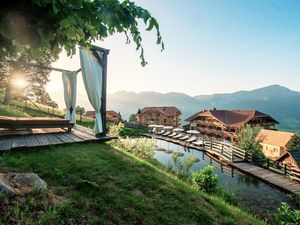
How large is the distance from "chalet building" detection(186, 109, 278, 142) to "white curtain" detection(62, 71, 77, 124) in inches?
1580

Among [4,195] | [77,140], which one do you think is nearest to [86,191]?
[4,195]

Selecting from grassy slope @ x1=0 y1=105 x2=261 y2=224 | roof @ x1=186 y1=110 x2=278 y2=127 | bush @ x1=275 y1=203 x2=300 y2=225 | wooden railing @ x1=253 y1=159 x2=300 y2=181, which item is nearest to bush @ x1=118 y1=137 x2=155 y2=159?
grassy slope @ x1=0 y1=105 x2=261 y2=224

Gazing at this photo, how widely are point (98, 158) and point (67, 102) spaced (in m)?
6.39

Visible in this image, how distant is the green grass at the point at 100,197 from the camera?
8.99ft

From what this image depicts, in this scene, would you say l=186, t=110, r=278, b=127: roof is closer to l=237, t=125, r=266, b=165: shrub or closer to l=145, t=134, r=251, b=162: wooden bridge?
l=145, t=134, r=251, b=162: wooden bridge

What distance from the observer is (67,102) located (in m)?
11.1

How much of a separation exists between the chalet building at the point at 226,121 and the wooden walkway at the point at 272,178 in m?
27.3

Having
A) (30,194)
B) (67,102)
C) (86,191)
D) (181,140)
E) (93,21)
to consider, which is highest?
(93,21)

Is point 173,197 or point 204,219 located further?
point 173,197

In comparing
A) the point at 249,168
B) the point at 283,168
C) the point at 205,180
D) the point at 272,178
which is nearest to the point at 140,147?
the point at 205,180

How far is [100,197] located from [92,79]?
5.40 metres

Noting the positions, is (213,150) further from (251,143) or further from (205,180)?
(205,180)

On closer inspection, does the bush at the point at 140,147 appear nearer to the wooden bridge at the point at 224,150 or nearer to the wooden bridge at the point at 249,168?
the wooden bridge at the point at 249,168

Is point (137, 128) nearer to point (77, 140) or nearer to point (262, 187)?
point (262, 187)
